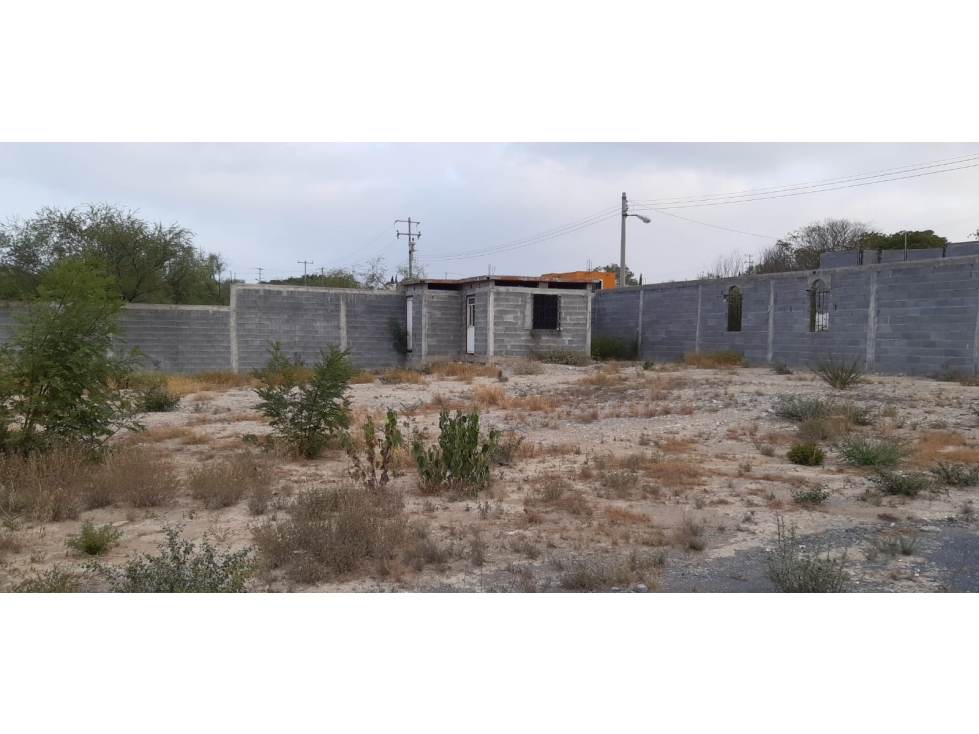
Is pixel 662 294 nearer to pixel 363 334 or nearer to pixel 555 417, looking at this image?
pixel 363 334

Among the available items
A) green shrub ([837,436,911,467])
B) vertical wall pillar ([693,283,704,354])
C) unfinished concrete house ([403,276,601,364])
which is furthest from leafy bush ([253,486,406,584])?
vertical wall pillar ([693,283,704,354])

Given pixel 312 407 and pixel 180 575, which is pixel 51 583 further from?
pixel 312 407

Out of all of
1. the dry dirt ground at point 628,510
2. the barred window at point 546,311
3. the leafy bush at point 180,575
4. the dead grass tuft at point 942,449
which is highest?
the barred window at point 546,311

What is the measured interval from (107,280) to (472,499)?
181 inches

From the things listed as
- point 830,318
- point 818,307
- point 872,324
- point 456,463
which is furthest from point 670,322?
point 456,463

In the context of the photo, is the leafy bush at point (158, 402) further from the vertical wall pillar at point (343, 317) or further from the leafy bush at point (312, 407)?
the vertical wall pillar at point (343, 317)

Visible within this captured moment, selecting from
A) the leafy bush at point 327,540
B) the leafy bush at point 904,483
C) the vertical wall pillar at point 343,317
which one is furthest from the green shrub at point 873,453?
the vertical wall pillar at point 343,317

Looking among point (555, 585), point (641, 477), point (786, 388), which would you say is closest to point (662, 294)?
point (786, 388)

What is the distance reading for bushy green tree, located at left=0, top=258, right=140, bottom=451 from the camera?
696 centimetres

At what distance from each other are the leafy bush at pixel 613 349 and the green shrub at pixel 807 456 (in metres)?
15.8

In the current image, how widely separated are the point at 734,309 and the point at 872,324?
4779 mm

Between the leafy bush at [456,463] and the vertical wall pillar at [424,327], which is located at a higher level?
the vertical wall pillar at [424,327]

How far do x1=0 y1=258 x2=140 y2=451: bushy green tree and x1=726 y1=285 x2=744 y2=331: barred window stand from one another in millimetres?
18244

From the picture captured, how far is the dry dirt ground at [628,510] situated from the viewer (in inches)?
178
